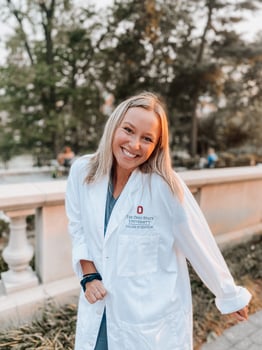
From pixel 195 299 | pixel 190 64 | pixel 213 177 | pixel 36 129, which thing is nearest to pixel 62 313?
pixel 195 299

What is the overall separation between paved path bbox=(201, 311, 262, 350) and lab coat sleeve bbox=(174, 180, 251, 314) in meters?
0.99

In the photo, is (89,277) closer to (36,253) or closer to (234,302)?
(234,302)

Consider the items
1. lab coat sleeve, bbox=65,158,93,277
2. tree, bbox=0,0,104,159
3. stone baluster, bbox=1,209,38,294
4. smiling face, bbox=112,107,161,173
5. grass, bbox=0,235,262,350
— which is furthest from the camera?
tree, bbox=0,0,104,159

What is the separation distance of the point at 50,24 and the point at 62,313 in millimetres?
15912

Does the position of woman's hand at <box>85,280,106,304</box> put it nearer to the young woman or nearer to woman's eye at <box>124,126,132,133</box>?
the young woman

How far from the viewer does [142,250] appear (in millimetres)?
1172

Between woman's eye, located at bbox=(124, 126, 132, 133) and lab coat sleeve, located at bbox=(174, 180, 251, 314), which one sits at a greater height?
woman's eye, located at bbox=(124, 126, 132, 133)

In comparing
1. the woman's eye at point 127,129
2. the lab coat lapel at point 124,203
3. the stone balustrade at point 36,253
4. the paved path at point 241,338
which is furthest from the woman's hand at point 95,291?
the paved path at point 241,338

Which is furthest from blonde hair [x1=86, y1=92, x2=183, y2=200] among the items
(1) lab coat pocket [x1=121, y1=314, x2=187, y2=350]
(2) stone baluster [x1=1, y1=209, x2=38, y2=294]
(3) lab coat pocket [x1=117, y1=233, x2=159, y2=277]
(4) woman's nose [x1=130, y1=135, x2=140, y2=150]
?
(2) stone baluster [x1=1, y1=209, x2=38, y2=294]

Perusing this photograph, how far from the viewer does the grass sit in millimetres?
1720

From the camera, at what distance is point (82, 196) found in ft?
4.28

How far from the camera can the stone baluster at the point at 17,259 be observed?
190 centimetres

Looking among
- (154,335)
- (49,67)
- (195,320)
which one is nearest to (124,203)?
(154,335)

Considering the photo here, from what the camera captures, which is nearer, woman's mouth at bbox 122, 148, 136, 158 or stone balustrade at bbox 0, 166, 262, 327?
woman's mouth at bbox 122, 148, 136, 158
